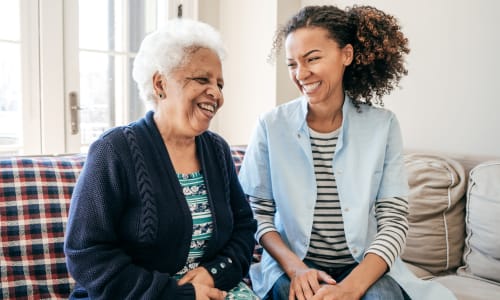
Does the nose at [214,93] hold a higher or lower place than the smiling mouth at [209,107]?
higher

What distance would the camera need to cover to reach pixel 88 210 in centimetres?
111

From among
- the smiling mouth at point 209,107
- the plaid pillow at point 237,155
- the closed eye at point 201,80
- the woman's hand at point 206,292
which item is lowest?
the woman's hand at point 206,292

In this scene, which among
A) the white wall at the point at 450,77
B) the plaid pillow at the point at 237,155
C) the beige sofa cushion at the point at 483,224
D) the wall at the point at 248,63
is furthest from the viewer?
the wall at the point at 248,63

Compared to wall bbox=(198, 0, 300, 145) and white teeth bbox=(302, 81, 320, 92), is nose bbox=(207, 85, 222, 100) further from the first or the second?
wall bbox=(198, 0, 300, 145)

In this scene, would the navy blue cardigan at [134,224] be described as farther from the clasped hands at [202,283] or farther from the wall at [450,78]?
the wall at [450,78]

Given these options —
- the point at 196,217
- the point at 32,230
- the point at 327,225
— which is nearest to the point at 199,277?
the point at 196,217

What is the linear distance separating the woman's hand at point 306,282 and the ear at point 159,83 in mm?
632

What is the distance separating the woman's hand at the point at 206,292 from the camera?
1.20 m

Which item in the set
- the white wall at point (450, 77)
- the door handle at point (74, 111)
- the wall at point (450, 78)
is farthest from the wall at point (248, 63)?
the door handle at point (74, 111)

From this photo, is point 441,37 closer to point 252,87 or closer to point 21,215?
point 252,87

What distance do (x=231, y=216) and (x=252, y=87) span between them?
1.83 m

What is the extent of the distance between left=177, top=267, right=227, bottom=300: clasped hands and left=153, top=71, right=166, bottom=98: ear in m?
0.49

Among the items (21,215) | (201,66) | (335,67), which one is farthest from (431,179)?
(21,215)

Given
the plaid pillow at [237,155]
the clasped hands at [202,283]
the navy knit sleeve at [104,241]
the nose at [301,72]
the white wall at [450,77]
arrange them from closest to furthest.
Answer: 1. the navy knit sleeve at [104,241]
2. the clasped hands at [202,283]
3. the nose at [301,72]
4. the plaid pillow at [237,155]
5. the white wall at [450,77]
